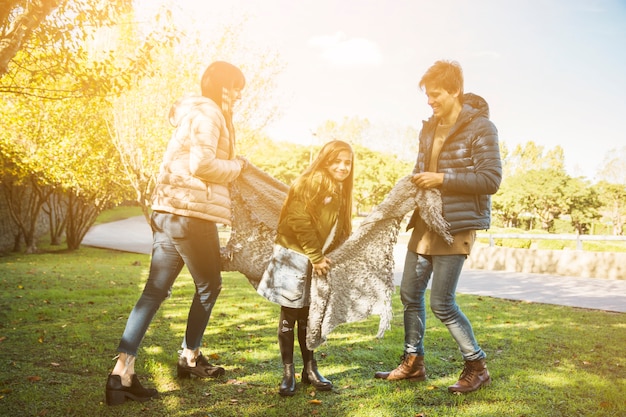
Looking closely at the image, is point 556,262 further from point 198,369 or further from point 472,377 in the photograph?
point 198,369

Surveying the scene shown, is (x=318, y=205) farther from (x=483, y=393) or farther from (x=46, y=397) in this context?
(x=46, y=397)

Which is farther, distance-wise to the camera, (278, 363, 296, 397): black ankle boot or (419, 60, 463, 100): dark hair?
(419, 60, 463, 100): dark hair

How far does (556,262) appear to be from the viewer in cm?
1300

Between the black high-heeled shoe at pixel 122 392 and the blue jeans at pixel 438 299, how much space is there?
6.58ft

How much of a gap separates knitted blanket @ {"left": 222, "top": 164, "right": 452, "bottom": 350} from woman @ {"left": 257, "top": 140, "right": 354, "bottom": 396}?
0.14 metres

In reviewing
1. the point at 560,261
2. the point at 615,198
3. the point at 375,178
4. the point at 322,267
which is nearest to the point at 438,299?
the point at 322,267

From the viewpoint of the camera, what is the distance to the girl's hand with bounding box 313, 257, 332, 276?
350 centimetres

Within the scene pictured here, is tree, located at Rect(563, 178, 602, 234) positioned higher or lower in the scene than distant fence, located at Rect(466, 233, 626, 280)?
higher

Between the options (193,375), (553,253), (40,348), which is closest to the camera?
(193,375)

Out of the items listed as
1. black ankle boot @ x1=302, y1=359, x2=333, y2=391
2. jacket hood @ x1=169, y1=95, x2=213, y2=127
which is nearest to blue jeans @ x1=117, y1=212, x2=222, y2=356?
jacket hood @ x1=169, y1=95, x2=213, y2=127

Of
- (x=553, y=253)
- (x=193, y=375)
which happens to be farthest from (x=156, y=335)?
(x=553, y=253)

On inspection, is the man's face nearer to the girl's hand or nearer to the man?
the man

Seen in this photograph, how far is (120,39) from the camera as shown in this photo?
14.7 meters

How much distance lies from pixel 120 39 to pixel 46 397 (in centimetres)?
1363
